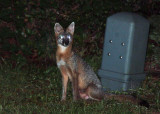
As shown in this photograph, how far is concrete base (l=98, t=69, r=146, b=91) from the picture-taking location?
9.06m

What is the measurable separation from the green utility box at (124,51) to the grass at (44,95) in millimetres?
379

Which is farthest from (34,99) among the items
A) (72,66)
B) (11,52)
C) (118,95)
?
(11,52)

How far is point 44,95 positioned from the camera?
8609mm

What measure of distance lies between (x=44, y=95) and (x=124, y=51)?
1856mm

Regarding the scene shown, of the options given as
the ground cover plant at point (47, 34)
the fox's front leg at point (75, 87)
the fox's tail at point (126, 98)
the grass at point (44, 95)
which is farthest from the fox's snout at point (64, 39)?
the ground cover plant at point (47, 34)

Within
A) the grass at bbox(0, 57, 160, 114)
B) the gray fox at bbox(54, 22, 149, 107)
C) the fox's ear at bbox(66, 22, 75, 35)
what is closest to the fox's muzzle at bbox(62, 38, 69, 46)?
the gray fox at bbox(54, 22, 149, 107)

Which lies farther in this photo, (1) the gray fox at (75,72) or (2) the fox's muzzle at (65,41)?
(1) the gray fox at (75,72)

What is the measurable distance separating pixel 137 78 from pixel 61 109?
253 cm

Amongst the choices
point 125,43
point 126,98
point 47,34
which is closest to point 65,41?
point 126,98

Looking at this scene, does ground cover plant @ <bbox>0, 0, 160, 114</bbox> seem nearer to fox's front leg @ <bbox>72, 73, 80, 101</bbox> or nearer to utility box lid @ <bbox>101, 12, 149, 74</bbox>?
utility box lid @ <bbox>101, 12, 149, 74</bbox>

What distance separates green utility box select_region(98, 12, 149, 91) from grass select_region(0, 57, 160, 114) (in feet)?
1.24

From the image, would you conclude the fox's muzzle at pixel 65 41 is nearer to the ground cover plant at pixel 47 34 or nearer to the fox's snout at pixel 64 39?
the fox's snout at pixel 64 39

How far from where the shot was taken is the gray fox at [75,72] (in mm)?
7888

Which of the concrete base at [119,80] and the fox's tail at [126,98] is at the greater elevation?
the concrete base at [119,80]
